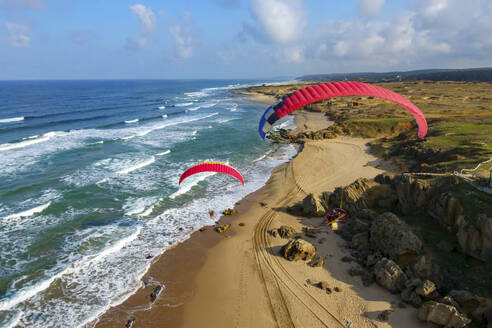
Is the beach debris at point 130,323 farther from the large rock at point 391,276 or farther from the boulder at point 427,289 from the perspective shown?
the boulder at point 427,289

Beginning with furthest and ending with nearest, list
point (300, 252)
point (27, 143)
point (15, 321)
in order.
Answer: point (27, 143), point (300, 252), point (15, 321)

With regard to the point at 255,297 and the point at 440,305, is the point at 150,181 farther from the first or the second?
the point at 440,305

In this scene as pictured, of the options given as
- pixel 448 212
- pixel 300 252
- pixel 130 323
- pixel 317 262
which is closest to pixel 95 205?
pixel 130 323

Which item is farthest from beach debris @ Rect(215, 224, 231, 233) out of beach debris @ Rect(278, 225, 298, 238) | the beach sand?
beach debris @ Rect(278, 225, 298, 238)

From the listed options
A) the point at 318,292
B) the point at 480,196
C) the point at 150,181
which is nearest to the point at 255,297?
the point at 318,292

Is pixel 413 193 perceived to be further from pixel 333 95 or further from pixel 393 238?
pixel 333 95

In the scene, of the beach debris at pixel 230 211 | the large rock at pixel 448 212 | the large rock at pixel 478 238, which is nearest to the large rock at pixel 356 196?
the large rock at pixel 448 212

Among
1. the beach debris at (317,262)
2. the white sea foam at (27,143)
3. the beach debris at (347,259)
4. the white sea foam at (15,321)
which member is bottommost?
the white sea foam at (15,321)
